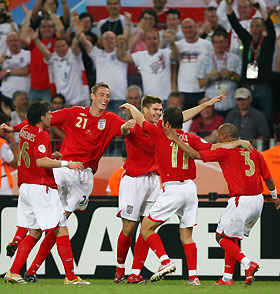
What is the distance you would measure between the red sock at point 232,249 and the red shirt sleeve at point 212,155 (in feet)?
3.15

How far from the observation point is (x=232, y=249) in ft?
25.0

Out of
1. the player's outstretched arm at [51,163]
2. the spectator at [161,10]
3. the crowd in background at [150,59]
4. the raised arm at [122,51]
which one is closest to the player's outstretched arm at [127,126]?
the player's outstretched arm at [51,163]

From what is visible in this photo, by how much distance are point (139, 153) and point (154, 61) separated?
4721 millimetres

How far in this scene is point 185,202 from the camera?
25.1 ft

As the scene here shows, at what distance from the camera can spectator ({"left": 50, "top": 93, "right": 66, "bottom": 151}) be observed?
1151 cm

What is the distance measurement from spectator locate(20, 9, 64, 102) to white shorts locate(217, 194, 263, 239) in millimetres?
5888

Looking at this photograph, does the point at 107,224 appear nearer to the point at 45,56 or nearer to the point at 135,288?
the point at 135,288

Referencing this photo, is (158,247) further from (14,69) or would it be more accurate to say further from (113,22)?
(14,69)

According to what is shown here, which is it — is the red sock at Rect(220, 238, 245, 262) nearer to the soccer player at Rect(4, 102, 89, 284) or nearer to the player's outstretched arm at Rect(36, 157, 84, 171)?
the soccer player at Rect(4, 102, 89, 284)

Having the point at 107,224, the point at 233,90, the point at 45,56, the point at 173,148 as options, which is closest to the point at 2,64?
the point at 45,56

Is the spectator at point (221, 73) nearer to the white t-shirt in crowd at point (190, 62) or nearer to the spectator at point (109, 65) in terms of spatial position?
the white t-shirt in crowd at point (190, 62)

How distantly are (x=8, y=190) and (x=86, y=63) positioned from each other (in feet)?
11.2

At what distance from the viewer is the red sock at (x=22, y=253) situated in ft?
24.3

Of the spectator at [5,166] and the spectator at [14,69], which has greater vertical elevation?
the spectator at [14,69]
